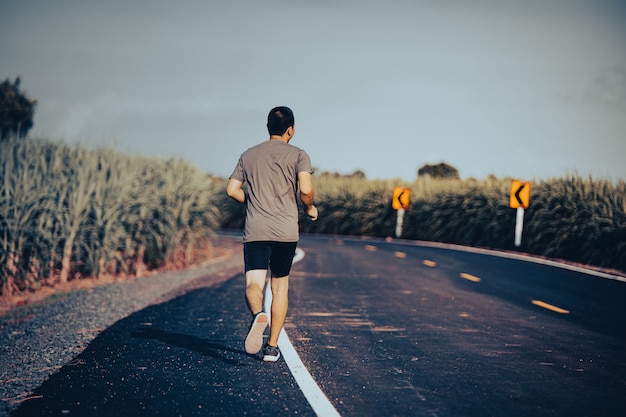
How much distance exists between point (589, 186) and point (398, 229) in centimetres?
1226

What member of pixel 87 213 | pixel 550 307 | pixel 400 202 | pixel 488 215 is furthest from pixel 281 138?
pixel 400 202

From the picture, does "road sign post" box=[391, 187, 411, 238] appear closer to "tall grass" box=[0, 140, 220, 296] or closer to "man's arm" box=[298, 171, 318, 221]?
"tall grass" box=[0, 140, 220, 296]

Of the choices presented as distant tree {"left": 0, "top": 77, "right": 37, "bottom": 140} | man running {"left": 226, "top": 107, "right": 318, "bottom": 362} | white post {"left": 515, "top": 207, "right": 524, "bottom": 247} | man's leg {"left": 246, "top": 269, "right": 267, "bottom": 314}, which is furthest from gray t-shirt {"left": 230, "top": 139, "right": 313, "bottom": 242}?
distant tree {"left": 0, "top": 77, "right": 37, "bottom": 140}

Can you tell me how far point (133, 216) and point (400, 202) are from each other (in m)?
19.9

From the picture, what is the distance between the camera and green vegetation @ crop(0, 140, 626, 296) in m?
11.6

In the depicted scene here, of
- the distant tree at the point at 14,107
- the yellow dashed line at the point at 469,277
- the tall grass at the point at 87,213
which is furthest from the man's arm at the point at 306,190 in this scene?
the distant tree at the point at 14,107

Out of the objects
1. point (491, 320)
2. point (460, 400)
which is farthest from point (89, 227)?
point (460, 400)

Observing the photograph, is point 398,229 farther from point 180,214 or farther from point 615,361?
point 615,361

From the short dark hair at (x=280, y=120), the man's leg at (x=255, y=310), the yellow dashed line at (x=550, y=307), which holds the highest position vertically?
the short dark hair at (x=280, y=120)

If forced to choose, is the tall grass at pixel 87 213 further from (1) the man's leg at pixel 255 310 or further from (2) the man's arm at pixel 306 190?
(2) the man's arm at pixel 306 190

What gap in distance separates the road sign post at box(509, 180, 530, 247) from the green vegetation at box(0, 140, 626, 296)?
0.35 m

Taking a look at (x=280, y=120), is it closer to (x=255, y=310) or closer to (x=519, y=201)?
(x=255, y=310)

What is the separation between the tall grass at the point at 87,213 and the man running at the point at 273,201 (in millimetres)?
6559

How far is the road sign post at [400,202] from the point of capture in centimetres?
3158
